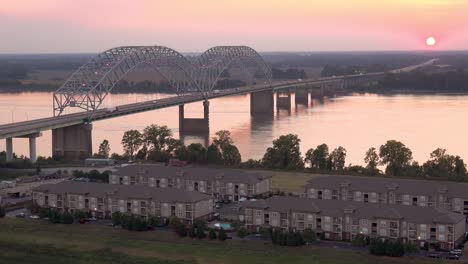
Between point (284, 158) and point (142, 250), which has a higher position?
point (284, 158)

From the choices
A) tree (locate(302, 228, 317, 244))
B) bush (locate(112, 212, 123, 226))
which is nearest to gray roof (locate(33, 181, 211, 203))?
bush (locate(112, 212, 123, 226))

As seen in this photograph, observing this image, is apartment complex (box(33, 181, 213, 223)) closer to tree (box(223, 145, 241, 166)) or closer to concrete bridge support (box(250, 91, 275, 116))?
tree (box(223, 145, 241, 166))

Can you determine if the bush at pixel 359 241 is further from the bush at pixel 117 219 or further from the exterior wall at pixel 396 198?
the bush at pixel 117 219

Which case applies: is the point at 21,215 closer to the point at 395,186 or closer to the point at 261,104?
the point at 395,186

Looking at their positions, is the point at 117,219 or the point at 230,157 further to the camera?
the point at 230,157

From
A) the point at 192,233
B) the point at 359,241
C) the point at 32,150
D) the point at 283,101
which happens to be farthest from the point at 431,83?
the point at 192,233

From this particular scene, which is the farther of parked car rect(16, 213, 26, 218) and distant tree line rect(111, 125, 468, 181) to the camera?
distant tree line rect(111, 125, 468, 181)

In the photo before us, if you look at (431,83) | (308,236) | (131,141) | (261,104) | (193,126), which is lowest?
(308,236)
